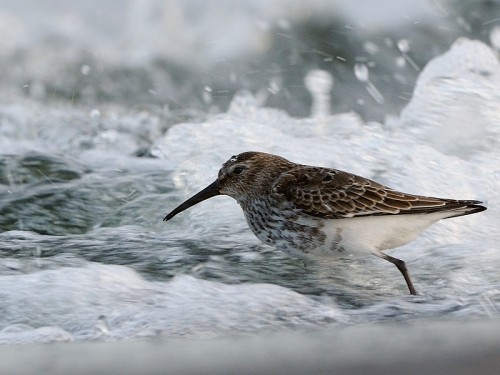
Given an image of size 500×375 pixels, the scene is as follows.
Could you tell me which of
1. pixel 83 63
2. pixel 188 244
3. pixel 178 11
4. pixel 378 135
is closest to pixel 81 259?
pixel 188 244

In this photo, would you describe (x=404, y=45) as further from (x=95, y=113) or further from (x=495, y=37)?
(x=95, y=113)

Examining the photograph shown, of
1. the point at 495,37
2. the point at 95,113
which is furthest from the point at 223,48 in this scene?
the point at 495,37

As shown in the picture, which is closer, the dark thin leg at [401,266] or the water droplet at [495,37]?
the dark thin leg at [401,266]

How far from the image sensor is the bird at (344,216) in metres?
4.55

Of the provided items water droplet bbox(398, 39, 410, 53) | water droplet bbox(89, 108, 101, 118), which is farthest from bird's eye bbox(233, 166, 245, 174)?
water droplet bbox(398, 39, 410, 53)

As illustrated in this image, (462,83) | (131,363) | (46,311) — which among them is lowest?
(46,311)

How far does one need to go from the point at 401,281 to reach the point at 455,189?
5.46 feet

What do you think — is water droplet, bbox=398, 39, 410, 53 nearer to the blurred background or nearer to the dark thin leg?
the blurred background

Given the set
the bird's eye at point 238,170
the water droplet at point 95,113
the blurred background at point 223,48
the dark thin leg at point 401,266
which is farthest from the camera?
the blurred background at point 223,48

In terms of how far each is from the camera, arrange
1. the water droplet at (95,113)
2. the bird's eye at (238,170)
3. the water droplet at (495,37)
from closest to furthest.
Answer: the bird's eye at (238,170)
the water droplet at (95,113)
the water droplet at (495,37)

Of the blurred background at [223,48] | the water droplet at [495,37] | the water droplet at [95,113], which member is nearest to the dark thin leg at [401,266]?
the blurred background at [223,48]

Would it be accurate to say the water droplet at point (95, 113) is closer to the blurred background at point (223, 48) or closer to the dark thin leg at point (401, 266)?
the blurred background at point (223, 48)

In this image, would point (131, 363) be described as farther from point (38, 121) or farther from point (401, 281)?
point (38, 121)

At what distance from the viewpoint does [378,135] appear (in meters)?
7.17
